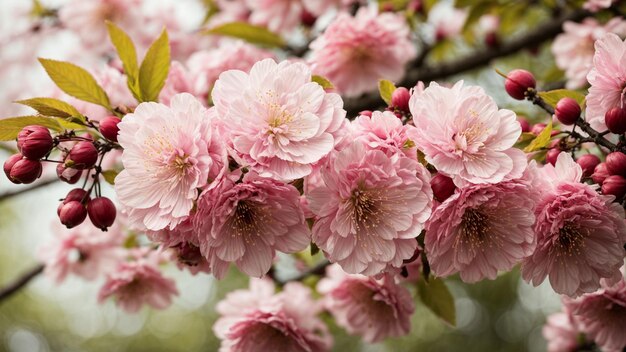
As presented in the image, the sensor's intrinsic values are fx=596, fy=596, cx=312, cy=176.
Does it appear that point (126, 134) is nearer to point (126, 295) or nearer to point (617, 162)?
point (617, 162)

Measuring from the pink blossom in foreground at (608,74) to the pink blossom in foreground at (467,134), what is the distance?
10.2 inches

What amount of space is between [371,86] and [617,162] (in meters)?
1.31

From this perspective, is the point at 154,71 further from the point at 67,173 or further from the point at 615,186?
the point at 615,186

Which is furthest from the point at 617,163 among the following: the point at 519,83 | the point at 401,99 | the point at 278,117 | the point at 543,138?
the point at 278,117

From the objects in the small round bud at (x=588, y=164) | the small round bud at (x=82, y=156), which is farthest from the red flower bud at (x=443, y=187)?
the small round bud at (x=82, y=156)

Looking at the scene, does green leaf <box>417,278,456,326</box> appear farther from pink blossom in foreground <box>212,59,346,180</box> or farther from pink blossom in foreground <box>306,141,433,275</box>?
pink blossom in foreground <box>212,59,346,180</box>

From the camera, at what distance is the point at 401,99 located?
1405mm

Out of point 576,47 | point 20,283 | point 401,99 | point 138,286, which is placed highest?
point 401,99

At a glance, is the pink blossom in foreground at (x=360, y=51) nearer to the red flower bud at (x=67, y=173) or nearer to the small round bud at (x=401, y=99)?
the small round bud at (x=401, y=99)

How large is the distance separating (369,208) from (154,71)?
69cm

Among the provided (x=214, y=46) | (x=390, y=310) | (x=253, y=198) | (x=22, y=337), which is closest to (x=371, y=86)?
(x=390, y=310)

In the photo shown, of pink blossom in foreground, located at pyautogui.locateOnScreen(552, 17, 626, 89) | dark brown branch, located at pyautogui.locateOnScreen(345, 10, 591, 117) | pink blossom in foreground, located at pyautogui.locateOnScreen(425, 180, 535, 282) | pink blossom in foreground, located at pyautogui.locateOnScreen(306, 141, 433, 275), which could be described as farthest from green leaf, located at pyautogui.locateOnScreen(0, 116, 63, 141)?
pink blossom in foreground, located at pyautogui.locateOnScreen(552, 17, 626, 89)

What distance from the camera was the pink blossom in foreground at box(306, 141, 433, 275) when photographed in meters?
1.23

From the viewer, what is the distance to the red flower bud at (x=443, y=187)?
1.27 metres
